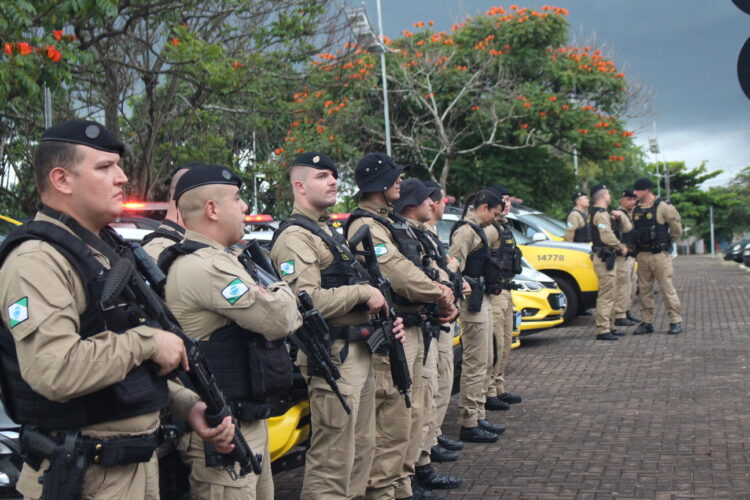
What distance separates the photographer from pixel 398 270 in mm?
5309

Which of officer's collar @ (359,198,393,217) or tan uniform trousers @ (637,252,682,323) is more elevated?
officer's collar @ (359,198,393,217)

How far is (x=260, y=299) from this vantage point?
10.7 feet

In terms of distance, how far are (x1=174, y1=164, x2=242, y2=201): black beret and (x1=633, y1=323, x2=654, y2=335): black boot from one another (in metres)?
9.83

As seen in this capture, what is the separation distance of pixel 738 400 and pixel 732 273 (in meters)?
20.3

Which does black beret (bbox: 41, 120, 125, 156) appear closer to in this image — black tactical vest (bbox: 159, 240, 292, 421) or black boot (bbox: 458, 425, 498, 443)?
black tactical vest (bbox: 159, 240, 292, 421)

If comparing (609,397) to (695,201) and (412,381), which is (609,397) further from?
(695,201)

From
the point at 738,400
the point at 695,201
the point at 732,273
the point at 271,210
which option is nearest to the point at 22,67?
the point at 738,400

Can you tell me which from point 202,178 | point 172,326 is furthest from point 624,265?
point 172,326

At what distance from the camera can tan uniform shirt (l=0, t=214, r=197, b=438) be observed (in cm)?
246

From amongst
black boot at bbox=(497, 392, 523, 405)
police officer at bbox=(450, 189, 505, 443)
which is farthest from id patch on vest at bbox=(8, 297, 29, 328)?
black boot at bbox=(497, 392, 523, 405)

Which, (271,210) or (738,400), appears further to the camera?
(271,210)

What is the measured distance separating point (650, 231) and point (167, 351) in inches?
414

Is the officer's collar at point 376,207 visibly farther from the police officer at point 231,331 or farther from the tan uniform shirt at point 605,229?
the tan uniform shirt at point 605,229

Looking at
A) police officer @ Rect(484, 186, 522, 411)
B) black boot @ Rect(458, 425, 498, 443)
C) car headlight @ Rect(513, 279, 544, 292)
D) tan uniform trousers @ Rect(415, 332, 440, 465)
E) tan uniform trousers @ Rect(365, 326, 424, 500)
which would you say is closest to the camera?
tan uniform trousers @ Rect(365, 326, 424, 500)
